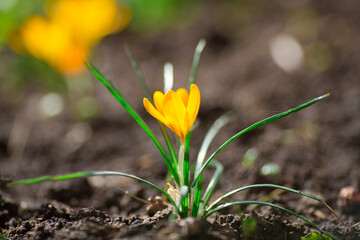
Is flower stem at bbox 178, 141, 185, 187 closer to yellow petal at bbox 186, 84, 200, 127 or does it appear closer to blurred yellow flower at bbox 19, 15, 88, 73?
yellow petal at bbox 186, 84, 200, 127

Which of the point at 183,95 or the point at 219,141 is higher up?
the point at 183,95

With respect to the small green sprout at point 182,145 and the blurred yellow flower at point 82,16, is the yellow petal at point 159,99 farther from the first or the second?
the blurred yellow flower at point 82,16

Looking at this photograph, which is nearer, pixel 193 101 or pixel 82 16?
pixel 193 101

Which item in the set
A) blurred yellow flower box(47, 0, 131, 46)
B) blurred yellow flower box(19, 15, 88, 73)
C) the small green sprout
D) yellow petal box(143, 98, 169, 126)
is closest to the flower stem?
the small green sprout

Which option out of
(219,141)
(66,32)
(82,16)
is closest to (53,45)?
(66,32)

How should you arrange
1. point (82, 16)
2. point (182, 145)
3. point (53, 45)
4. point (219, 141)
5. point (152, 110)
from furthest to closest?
point (82, 16) → point (53, 45) → point (219, 141) → point (182, 145) → point (152, 110)

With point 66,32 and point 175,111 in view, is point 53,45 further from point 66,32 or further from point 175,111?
point 175,111
